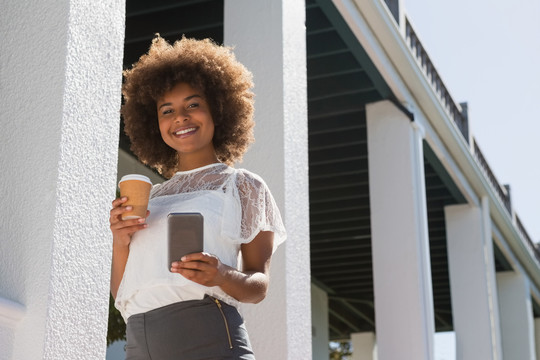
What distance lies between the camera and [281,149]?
4449mm

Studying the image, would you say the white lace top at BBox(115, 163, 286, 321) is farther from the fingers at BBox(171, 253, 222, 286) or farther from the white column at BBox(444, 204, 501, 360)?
the white column at BBox(444, 204, 501, 360)

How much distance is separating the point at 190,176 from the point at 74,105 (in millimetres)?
446

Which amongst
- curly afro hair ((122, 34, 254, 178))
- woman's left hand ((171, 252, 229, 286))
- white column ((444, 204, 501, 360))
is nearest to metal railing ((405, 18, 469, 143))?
white column ((444, 204, 501, 360))

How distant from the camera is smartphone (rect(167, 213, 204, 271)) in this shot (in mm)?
2125

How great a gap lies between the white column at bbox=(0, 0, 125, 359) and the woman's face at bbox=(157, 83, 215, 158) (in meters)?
0.19

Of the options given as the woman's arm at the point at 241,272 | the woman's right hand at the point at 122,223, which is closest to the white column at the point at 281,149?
the woman's arm at the point at 241,272

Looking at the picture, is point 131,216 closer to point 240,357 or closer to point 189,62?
point 240,357

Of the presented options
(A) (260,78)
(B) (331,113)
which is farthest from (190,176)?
(B) (331,113)

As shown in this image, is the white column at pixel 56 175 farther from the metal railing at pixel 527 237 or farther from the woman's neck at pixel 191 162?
the metal railing at pixel 527 237

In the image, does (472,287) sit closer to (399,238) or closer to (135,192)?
(399,238)

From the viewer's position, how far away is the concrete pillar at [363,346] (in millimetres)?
18000

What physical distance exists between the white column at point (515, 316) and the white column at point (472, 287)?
9.24 ft

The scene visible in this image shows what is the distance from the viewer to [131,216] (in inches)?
97.3

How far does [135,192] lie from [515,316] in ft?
40.5
